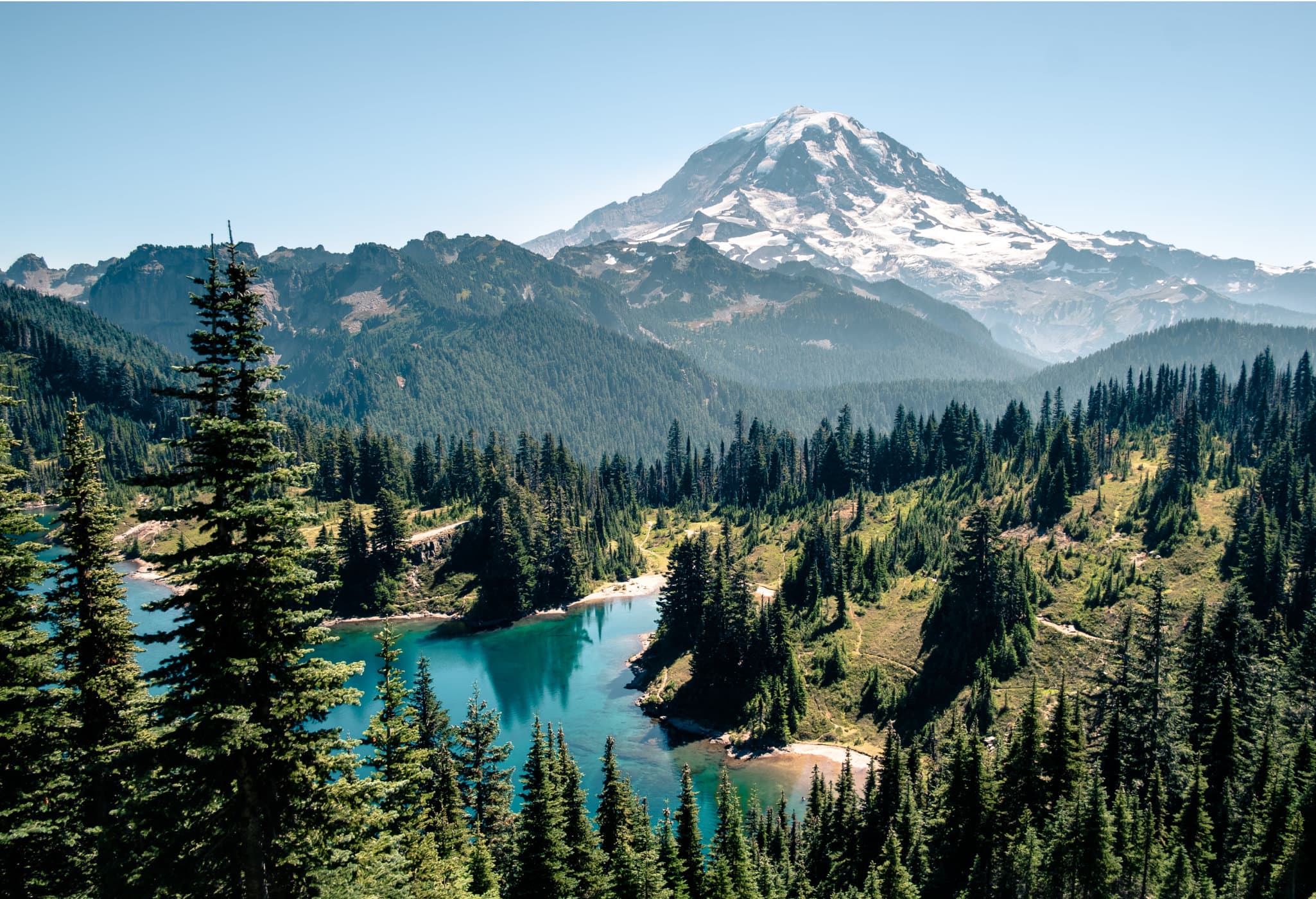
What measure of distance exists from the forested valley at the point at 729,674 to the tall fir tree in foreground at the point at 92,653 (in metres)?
0.12

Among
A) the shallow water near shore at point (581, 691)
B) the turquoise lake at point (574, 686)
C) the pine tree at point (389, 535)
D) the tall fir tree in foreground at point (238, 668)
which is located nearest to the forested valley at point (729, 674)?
the tall fir tree in foreground at point (238, 668)

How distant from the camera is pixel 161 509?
20.8m

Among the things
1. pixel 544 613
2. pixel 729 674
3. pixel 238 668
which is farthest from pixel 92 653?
pixel 544 613

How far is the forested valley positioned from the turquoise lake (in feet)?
13.7

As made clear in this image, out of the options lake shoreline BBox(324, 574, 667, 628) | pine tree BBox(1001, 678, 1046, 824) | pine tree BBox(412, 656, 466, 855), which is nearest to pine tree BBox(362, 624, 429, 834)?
pine tree BBox(412, 656, 466, 855)

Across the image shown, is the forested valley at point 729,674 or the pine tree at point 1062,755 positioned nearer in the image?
the forested valley at point 729,674

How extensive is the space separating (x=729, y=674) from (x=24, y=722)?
328ft

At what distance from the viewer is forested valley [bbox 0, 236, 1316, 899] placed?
21.2 metres

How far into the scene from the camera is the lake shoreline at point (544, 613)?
531ft

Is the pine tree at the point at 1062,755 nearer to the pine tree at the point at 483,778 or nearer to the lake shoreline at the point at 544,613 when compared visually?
the pine tree at the point at 483,778

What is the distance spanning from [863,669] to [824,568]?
23884 millimetres

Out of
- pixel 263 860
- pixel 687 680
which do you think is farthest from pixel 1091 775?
pixel 687 680

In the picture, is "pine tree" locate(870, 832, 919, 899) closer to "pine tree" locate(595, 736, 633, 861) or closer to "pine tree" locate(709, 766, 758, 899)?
"pine tree" locate(709, 766, 758, 899)

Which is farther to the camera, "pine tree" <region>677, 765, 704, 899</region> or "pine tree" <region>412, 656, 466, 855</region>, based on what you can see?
"pine tree" <region>677, 765, 704, 899</region>
